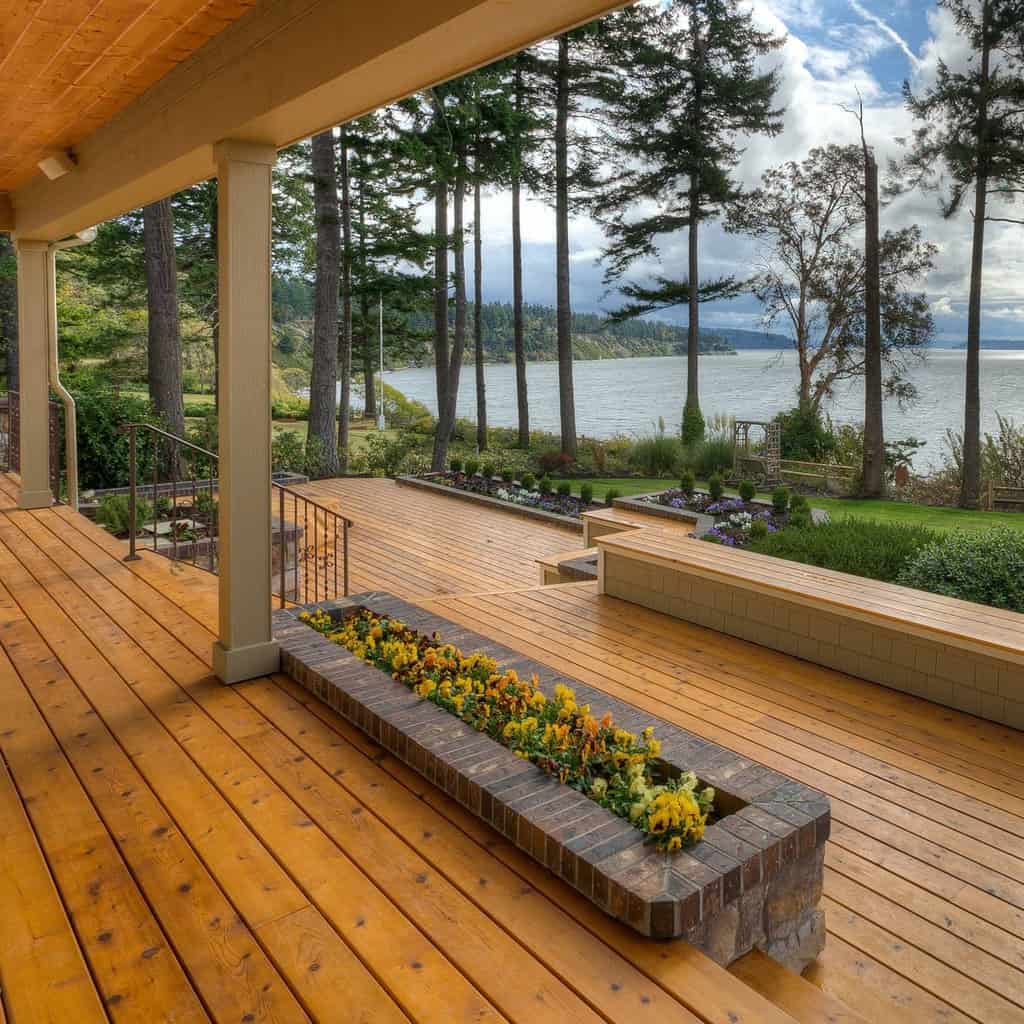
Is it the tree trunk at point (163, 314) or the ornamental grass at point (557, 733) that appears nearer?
the ornamental grass at point (557, 733)

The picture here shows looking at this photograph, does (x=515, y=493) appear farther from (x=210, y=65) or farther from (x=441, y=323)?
(x=210, y=65)

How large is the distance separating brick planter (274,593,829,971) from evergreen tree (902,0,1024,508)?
10733 mm

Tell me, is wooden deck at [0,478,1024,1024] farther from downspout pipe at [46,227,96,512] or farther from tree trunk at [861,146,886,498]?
tree trunk at [861,146,886,498]

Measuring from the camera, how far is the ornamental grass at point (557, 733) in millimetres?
2266

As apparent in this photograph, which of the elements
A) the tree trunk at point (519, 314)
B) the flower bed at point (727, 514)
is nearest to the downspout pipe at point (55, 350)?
the flower bed at point (727, 514)

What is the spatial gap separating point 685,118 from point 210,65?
14.6 metres

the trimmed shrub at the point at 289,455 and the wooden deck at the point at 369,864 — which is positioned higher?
the trimmed shrub at the point at 289,455

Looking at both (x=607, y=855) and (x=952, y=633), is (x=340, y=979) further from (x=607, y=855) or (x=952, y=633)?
(x=952, y=633)

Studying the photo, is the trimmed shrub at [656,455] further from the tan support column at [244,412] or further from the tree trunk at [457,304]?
the tan support column at [244,412]

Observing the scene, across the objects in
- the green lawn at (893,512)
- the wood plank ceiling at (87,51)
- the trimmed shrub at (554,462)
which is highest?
the wood plank ceiling at (87,51)

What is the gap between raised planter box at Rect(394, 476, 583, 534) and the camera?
981 cm

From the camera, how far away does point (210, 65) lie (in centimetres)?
318

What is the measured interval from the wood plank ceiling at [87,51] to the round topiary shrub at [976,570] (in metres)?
4.70

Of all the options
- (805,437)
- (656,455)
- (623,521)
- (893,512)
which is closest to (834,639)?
(623,521)
